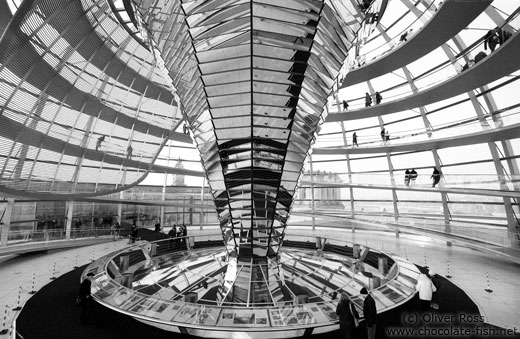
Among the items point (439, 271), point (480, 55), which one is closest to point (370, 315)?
point (439, 271)

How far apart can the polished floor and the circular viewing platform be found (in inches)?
89.1

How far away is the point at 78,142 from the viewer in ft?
62.0

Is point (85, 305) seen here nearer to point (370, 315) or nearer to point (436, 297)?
point (370, 315)

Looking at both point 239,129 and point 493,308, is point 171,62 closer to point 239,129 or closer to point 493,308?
point 239,129

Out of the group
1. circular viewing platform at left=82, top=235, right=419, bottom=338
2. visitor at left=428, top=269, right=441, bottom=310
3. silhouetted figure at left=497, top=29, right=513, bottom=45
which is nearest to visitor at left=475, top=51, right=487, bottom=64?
silhouetted figure at left=497, top=29, right=513, bottom=45

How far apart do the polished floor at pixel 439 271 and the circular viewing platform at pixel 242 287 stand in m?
2.26

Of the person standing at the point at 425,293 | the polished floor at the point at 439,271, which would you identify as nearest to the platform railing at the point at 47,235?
the polished floor at the point at 439,271

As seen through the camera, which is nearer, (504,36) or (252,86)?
(252,86)

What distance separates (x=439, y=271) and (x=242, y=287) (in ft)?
30.6

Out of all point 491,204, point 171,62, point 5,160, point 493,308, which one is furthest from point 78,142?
point 491,204

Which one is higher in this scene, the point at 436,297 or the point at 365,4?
the point at 365,4

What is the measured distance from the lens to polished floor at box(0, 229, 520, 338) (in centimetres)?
883

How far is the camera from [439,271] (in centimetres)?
1316

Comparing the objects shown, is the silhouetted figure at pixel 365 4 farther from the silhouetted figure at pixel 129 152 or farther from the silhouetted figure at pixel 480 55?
the silhouetted figure at pixel 129 152
